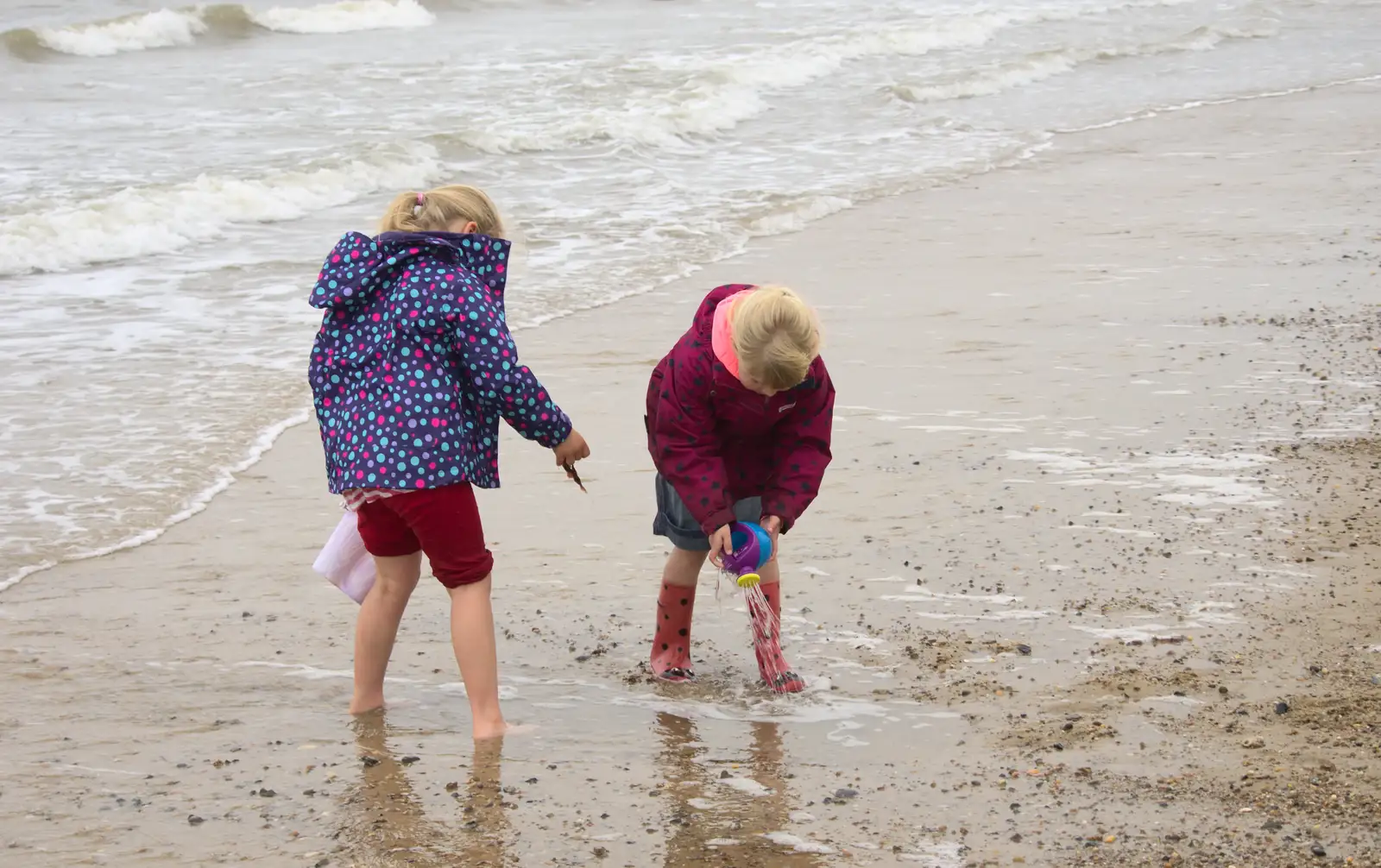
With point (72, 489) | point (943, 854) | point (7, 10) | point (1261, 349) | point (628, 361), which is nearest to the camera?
point (943, 854)

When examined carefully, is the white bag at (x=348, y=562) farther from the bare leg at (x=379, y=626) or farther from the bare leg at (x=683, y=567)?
the bare leg at (x=683, y=567)

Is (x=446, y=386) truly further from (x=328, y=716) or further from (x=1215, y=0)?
(x=1215, y=0)

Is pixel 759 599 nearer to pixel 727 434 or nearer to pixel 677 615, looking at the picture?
pixel 677 615

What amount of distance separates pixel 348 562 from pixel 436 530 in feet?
1.52

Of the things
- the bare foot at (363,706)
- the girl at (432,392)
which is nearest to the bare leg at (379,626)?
the bare foot at (363,706)

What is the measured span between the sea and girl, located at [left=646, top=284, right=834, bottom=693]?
242cm

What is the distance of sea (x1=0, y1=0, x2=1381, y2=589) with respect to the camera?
689cm

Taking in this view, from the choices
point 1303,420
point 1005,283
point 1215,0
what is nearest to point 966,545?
point 1303,420

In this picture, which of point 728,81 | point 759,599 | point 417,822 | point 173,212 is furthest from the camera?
point 728,81

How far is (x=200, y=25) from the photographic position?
951 inches

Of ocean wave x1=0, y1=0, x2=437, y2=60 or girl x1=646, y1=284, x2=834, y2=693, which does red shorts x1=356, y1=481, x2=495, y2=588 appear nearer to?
girl x1=646, y1=284, x2=834, y2=693

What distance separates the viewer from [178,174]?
12914mm

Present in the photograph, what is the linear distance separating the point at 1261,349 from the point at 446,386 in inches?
178

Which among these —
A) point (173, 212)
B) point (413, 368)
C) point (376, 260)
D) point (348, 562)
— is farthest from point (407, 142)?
point (413, 368)
